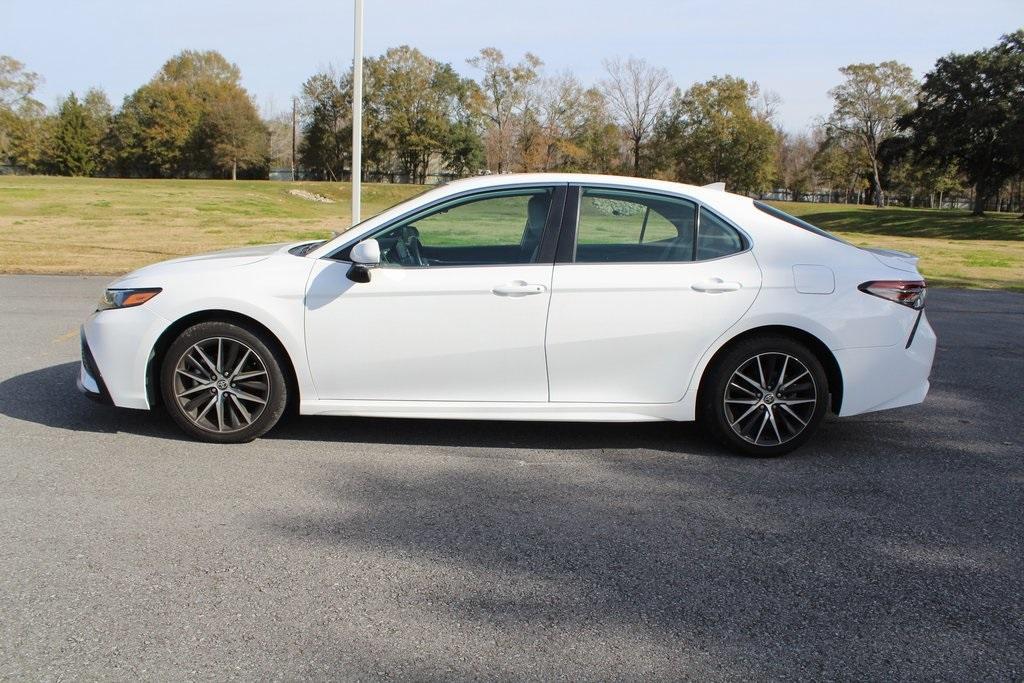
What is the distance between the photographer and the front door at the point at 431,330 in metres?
5.12

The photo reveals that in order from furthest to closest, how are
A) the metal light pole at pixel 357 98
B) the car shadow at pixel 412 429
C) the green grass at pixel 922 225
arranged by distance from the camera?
the green grass at pixel 922 225 < the metal light pole at pixel 357 98 < the car shadow at pixel 412 429

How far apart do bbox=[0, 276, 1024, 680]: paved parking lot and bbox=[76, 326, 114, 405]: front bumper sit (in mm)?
285

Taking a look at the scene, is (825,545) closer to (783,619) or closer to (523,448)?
(783,619)

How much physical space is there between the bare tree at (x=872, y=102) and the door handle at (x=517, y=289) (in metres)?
77.1

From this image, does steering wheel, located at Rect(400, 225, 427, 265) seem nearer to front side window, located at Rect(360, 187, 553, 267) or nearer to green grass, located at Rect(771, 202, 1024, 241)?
front side window, located at Rect(360, 187, 553, 267)

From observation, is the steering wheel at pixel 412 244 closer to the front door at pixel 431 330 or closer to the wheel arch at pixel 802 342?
the front door at pixel 431 330

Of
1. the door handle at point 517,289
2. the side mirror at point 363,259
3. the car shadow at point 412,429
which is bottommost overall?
the car shadow at point 412,429

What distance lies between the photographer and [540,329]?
5117 mm

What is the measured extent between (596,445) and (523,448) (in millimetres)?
466

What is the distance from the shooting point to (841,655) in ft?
10.1

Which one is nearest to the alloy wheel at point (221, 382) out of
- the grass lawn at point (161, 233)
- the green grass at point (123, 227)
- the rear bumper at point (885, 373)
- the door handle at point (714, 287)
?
the door handle at point (714, 287)

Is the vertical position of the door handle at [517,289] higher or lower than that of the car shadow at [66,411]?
higher

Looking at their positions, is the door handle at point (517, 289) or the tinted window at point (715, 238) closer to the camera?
the door handle at point (517, 289)

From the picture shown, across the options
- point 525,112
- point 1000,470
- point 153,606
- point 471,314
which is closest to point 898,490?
point 1000,470
